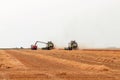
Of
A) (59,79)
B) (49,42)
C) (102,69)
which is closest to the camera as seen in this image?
(59,79)

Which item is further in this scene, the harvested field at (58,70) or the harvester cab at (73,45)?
the harvester cab at (73,45)

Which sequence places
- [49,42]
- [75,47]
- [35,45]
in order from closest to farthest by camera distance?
[75,47] < [49,42] < [35,45]

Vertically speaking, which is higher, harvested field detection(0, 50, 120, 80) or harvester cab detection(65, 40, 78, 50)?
harvester cab detection(65, 40, 78, 50)

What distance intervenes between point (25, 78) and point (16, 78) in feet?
1.51

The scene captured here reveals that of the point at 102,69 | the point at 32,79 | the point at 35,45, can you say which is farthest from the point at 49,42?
the point at 32,79

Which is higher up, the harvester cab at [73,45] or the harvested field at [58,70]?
the harvester cab at [73,45]

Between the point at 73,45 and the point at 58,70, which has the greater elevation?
the point at 73,45

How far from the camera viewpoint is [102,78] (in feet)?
65.4

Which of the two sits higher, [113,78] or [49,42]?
[49,42]

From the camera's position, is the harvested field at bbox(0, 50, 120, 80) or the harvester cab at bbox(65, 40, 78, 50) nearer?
the harvested field at bbox(0, 50, 120, 80)

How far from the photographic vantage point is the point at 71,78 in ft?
65.2

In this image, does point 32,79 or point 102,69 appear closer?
point 32,79

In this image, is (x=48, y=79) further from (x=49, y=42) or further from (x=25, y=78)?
(x=49, y=42)

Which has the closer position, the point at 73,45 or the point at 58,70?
the point at 58,70
